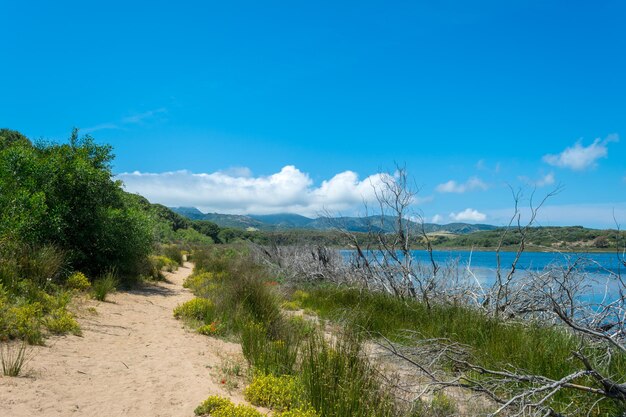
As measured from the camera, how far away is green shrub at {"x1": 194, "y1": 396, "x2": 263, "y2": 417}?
160 inches

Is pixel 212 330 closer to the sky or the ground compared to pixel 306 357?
closer to the ground

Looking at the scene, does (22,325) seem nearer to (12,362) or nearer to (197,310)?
(12,362)

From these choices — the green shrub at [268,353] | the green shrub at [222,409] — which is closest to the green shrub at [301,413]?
the green shrub at [222,409]

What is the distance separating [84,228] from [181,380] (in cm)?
825

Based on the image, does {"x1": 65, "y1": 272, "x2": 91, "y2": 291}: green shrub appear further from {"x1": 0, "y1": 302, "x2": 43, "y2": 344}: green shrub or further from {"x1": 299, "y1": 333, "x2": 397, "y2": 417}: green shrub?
{"x1": 299, "y1": 333, "x2": 397, "y2": 417}: green shrub

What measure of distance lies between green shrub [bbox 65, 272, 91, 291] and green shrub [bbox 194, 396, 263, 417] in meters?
6.88

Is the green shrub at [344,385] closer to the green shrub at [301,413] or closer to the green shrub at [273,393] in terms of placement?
the green shrub at [301,413]

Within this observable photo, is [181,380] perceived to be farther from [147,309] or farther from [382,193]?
[382,193]

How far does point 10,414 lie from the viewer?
382cm

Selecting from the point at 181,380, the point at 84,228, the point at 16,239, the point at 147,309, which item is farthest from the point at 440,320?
the point at 84,228

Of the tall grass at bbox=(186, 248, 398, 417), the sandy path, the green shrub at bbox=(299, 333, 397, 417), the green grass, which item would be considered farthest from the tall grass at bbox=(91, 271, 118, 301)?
the green shrub at bbox=(299, 333, 397, 417)

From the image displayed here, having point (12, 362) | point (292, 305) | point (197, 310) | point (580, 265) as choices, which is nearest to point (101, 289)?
point (197, 310)

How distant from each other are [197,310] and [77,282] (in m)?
3.12

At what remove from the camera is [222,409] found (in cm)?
420
